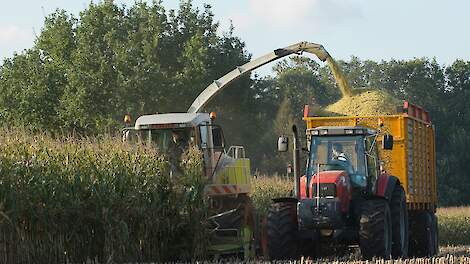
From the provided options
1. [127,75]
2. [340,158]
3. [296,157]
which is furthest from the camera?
[127,75]

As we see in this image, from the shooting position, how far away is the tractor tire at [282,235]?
14.1 meters

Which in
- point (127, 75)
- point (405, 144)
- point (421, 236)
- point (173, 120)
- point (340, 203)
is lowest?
point (421, 236)

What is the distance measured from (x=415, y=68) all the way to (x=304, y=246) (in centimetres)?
4783

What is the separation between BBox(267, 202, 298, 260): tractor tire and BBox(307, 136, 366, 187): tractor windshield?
2.61ft

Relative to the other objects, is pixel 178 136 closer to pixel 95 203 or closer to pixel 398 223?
pixel 95 203

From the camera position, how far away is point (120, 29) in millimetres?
35000

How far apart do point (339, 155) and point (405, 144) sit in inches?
130

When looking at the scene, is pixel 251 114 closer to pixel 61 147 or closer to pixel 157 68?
pixel 157 68

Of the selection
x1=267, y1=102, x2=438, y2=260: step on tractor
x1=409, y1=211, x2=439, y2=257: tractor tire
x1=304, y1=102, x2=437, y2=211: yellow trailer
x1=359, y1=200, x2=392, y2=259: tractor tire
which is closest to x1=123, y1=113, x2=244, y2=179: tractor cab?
x1=267, y1=102, x2=438, y2=260: step on tractor

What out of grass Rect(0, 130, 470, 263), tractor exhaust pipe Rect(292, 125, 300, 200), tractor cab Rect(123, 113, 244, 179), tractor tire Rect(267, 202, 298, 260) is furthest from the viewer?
tractor cab Rect(123, 113, 244, 179)

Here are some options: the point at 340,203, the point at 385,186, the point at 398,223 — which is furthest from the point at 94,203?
the point at 398,223

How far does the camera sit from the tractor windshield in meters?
14.6

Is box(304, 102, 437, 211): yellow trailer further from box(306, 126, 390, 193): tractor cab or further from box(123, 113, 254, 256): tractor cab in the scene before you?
box(123, 113, 254, 256): tractor cab

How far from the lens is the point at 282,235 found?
14031 mm
